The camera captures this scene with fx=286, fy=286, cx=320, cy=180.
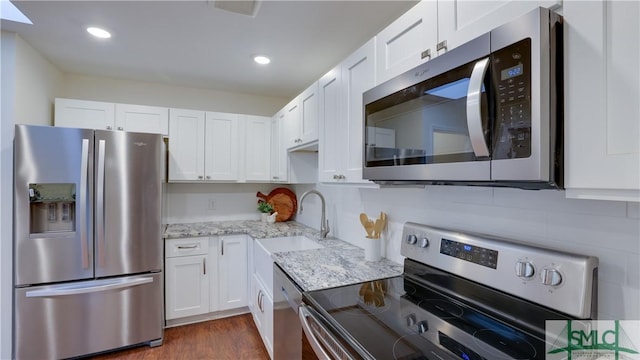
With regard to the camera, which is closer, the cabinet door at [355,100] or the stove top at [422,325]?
the stove top at [422,325]

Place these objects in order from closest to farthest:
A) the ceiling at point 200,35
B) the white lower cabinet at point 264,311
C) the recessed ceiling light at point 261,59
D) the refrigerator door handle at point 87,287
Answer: the ceiling at point 200,35 < the white lower cabinet at point 264,311 < the refrigerator door handle at point 87,287 < the recessed ceiling light at point 261,59

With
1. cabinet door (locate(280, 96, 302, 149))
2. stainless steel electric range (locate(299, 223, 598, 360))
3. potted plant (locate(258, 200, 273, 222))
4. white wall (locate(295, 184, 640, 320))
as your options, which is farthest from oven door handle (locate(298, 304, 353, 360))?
potted plant (locate(258, 200, 273, 222))

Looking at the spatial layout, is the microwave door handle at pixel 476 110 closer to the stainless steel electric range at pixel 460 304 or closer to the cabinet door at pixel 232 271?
the stainless steel electric range at pixel 460 304

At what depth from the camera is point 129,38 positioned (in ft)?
6.85

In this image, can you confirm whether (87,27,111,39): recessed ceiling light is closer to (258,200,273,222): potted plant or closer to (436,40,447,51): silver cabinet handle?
(258,200,273,222): potted plant

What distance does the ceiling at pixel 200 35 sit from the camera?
5.64 feet

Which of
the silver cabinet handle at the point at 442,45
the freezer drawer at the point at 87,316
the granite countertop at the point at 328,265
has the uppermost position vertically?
the silver cabinet handle at the point at 442,45

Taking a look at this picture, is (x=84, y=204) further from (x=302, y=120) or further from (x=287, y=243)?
(x=302, y=120)

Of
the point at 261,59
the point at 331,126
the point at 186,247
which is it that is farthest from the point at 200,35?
the point at 186,247

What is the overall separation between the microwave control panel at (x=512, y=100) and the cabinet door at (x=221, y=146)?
274cm

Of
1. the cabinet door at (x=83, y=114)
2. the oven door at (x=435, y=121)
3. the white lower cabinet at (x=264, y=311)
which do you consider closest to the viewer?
the oven door at (x=435, y=121)

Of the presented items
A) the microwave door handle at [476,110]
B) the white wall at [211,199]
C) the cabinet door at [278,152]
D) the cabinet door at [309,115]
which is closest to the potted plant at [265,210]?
the white wall at [211,199]

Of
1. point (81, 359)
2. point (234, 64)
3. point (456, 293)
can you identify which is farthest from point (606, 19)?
point (81, 359)

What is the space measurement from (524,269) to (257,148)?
2778 mm
